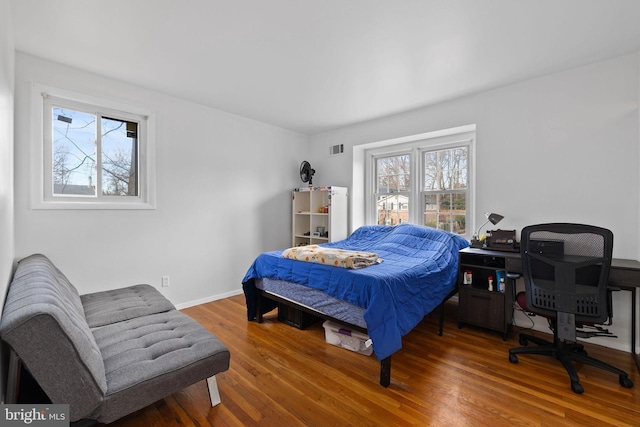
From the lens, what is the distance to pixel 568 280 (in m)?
2.02

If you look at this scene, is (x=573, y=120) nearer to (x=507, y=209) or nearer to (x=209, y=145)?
(x=507, y=209)

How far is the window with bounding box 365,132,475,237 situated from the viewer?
3.76 m

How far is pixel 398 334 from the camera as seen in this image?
2025mm

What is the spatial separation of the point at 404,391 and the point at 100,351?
1854 millimetres

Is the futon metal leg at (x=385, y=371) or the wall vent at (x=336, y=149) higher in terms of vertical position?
the wall vent at (x=336, y=149)

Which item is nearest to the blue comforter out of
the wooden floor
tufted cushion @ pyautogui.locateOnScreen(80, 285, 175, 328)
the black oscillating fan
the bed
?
the bed

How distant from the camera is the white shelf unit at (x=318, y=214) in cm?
427

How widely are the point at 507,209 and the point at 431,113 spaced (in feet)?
4.80

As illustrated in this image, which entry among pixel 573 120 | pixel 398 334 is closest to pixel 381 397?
pixel 398 334

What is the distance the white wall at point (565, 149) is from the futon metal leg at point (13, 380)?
13.0 feet

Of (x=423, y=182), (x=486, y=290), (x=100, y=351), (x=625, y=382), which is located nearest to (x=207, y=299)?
(x=100, y=351)

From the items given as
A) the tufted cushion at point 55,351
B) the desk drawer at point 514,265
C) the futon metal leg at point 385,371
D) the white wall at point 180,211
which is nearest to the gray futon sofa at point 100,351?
the tufted cushion at point 55,351

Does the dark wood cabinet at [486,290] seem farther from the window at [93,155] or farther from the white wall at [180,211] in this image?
the window at [93,155]

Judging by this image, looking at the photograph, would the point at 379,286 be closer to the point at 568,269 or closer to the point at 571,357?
the point at 568,269
